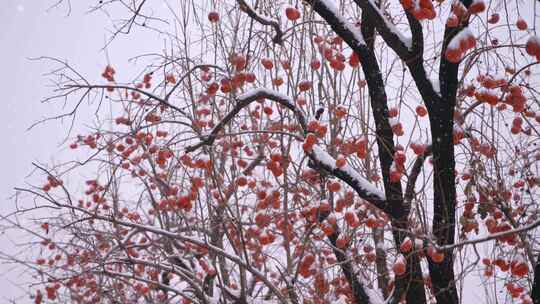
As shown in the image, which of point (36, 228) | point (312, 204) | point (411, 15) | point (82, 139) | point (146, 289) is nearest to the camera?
point (411, 15)

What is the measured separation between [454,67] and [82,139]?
3.41m

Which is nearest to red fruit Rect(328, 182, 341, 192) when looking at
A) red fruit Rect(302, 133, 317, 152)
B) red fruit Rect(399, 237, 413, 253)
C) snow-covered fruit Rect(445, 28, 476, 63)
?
red fruit Rect(302, 133, 317, 152)

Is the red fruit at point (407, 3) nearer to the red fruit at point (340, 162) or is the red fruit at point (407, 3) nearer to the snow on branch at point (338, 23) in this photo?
the snow on branch at point (338, 23)

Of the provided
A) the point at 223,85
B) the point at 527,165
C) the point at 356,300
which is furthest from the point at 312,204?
the point at 527,165

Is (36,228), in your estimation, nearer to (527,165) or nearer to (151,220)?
(151,220)

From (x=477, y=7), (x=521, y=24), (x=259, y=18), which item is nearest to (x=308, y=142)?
(x=259, y=18)

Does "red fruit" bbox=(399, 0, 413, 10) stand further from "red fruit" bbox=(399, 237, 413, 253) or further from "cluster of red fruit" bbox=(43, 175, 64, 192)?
"cluster of red fruit" bbox=(43, 175, 64, 192)

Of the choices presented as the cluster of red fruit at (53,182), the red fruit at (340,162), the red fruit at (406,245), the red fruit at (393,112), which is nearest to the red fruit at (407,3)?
the red fruit at (393,112)

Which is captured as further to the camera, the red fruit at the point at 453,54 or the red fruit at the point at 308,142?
the red fruit at the point at 308,142

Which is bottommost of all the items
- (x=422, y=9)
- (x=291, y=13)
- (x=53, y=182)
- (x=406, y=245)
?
(x=406, y=245)

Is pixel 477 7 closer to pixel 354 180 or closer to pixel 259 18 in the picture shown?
pixel 354 180

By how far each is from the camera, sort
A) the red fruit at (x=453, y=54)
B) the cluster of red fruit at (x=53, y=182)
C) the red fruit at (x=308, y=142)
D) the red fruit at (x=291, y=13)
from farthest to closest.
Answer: the red fruit at (x=291, y=13), the cluster of red fruit at (x=53, y=182), the red fruit at (x=308, y=142), the red fruit at (x=453, y=54)

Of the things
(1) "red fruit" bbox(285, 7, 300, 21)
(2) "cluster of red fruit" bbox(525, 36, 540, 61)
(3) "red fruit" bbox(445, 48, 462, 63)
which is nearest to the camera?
(2) "cluster of red fruit" bbox(525, 36, 540, 61)

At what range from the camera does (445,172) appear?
2891 mm
